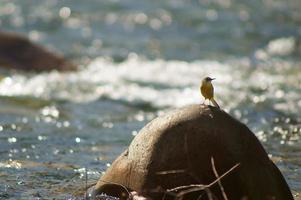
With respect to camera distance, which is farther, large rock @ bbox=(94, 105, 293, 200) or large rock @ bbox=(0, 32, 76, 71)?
large rock @ bbox=(0, 32, 76, 71)

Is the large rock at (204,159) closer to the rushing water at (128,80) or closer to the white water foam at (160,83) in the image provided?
the rushing water at (128,80)

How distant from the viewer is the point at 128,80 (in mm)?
9859

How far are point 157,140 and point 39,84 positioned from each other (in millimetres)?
5542

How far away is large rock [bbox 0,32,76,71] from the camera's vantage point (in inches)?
413

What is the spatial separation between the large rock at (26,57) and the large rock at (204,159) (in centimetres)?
655

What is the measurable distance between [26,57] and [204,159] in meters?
7.09

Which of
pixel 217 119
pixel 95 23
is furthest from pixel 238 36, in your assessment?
pixel 217 119

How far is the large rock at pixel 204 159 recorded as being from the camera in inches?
155

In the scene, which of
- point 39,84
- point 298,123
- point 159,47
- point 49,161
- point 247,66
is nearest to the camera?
point 49,161

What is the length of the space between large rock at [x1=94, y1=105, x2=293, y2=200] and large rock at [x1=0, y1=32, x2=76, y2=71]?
258 inches

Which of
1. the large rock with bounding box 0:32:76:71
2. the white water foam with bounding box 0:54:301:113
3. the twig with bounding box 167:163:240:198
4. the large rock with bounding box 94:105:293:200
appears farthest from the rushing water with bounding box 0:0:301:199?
the twig with bounding box 167:163:240:198

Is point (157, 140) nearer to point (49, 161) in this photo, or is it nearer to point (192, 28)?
point (49, 161)

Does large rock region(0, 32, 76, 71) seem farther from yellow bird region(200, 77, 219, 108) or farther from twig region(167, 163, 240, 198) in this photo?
twig region(167, 163, 240, 198)

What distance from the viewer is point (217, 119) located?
4035mm
